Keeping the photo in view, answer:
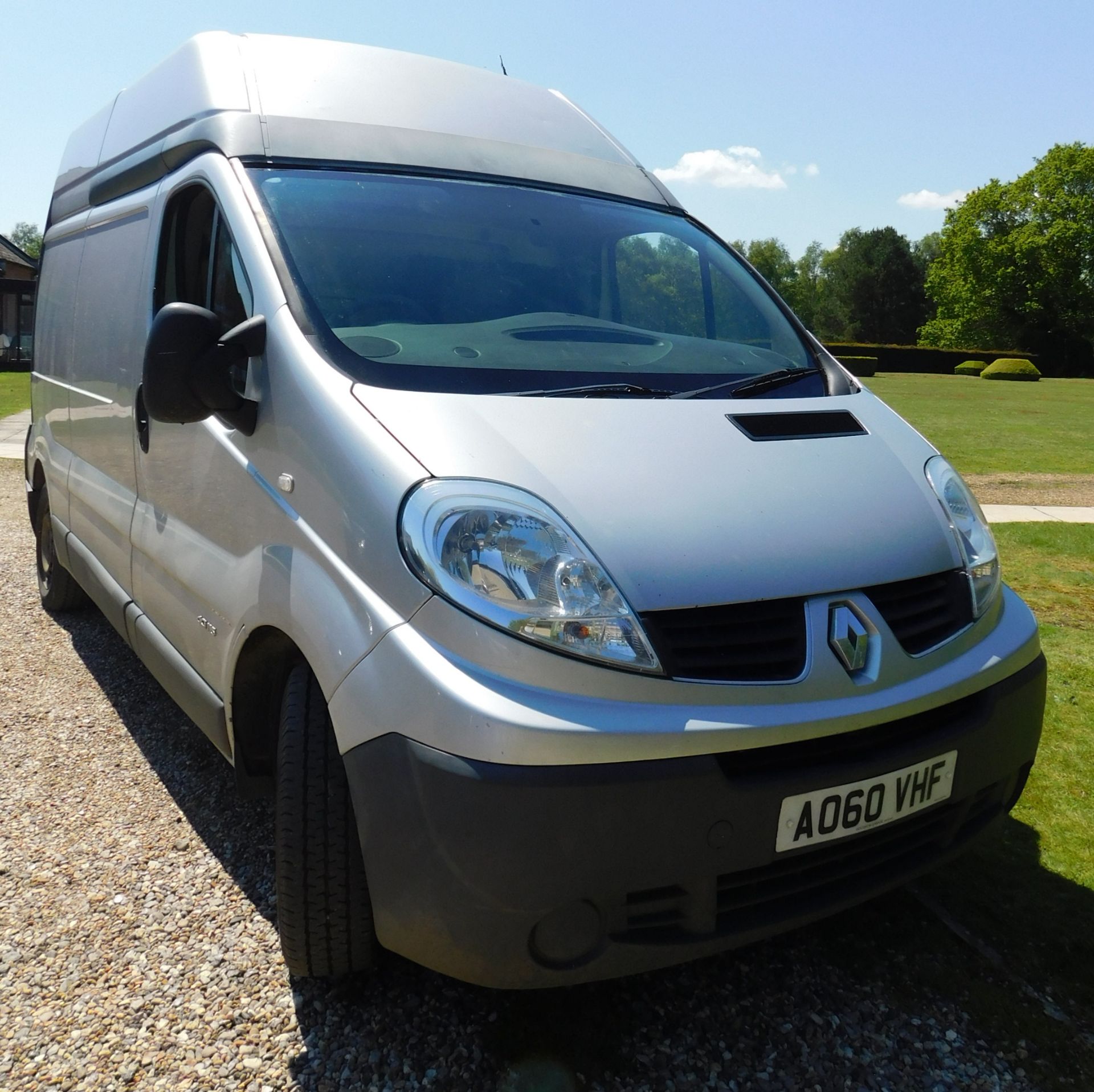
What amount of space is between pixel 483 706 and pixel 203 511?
133cm

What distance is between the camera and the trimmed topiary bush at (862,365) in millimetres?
40094

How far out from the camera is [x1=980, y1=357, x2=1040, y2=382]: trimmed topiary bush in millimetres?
Result: 45688

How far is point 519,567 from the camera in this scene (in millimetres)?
1944

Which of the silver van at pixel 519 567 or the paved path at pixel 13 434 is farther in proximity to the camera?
the paved path at pixel 13 434

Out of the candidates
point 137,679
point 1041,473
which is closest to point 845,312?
point 1041,473

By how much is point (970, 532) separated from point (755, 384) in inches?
26.1

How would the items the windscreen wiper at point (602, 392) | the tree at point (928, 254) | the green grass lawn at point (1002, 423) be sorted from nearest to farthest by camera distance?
the windscreen wiper at point (602, 392) < the green grass lawn at point (1002, 423) < the tree at point (928, 254)

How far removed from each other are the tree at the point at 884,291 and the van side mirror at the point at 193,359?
82.4 m

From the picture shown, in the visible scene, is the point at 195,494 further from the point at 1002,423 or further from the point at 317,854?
the point at 1002,423

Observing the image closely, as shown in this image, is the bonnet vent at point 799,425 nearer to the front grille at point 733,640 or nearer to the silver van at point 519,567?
the silver van at point 519,567

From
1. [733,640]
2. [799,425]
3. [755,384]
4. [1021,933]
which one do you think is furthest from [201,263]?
[1021,933]

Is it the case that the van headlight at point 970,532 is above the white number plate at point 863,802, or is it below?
above

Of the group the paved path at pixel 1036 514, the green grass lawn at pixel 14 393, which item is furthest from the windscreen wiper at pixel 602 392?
the green grass lawn at pixel 14 393

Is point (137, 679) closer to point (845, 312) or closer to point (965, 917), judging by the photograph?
point (965, 917)
